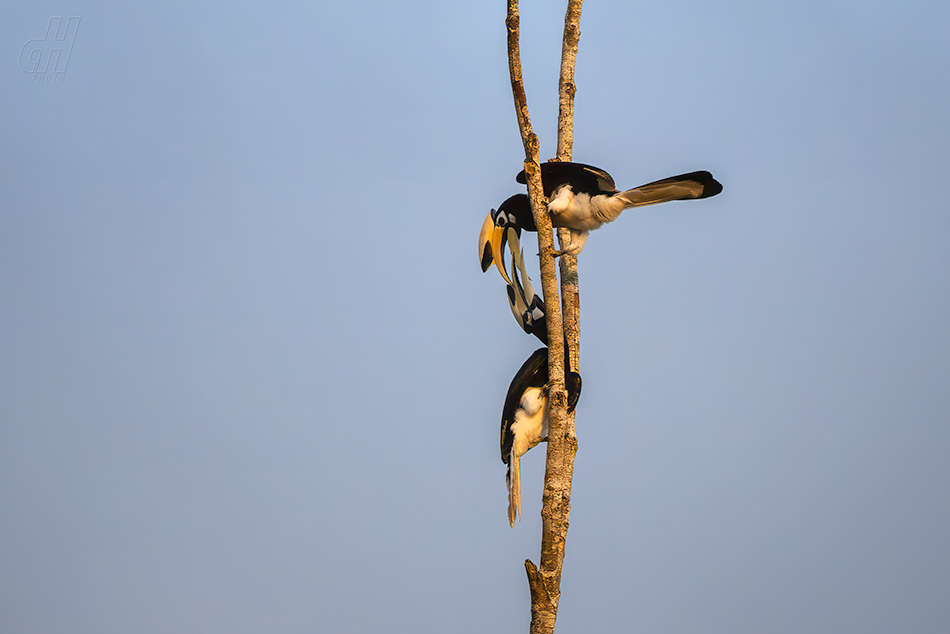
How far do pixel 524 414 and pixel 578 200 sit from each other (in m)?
0.45

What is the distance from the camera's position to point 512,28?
1445mm

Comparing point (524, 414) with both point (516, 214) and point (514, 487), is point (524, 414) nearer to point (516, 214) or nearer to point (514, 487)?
point (514, 487)

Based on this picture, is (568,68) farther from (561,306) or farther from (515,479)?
(515,479)

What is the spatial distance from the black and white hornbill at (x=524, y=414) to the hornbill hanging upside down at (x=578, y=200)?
0.25 m

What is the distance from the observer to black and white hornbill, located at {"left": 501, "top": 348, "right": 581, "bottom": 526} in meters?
1.51

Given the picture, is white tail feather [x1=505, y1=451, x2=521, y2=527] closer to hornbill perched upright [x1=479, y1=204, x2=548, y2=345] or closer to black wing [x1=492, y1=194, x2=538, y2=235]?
hornbill perched upright [x1=479, y1=204, x2=548, y2=345]

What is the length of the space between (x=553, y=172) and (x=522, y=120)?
13 cm

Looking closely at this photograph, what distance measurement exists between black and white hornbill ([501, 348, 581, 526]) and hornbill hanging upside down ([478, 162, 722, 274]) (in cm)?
25

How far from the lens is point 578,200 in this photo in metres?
1.49

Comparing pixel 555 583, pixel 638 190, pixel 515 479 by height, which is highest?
pixel 638 190

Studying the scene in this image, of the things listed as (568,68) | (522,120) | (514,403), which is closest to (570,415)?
(514,403)

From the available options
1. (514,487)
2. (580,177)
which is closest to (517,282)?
(580,177)

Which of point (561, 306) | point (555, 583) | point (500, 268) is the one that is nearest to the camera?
point (555, 583)

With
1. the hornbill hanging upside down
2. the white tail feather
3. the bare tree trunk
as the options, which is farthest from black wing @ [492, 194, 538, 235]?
the white tail feather
